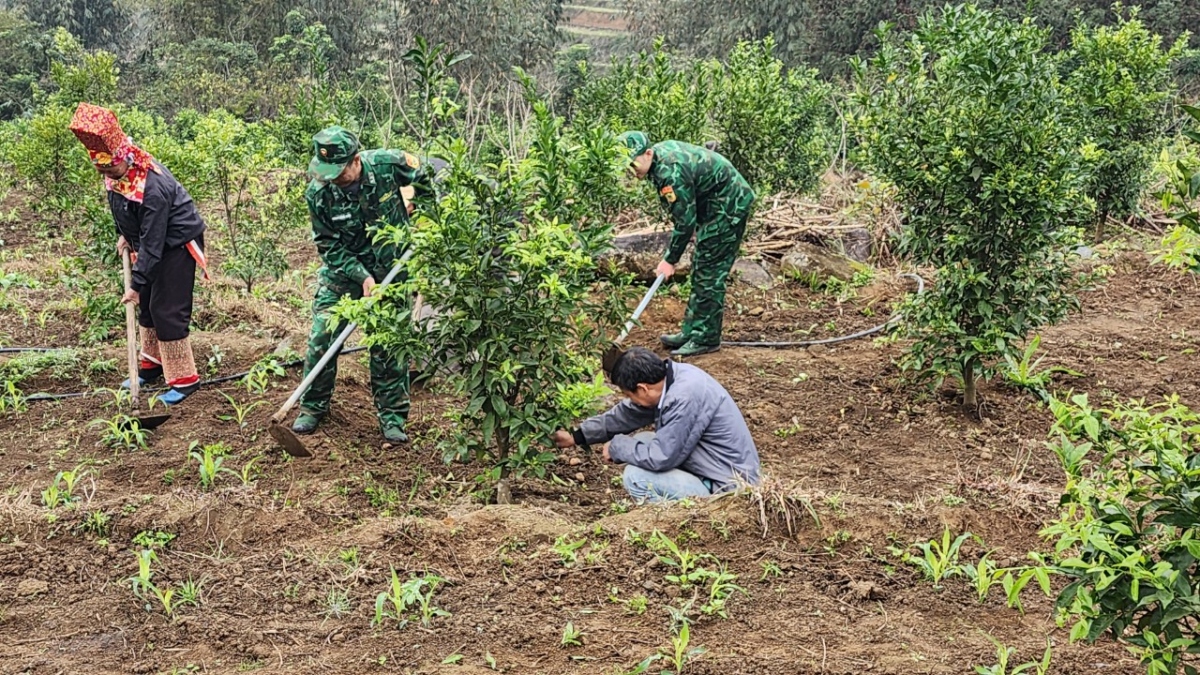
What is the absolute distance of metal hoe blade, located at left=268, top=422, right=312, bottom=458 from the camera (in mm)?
5293

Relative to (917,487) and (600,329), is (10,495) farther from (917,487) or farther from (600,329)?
(917,487)

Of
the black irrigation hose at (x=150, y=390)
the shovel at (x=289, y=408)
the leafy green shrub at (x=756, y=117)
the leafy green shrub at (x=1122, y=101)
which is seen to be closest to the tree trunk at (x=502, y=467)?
the shovel at (x=289, y=408)

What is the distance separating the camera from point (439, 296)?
14.4 ft

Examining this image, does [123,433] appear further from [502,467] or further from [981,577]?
[981,577]

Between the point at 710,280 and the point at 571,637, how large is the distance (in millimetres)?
4436

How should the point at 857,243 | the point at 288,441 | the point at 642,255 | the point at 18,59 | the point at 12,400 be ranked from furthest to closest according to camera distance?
the point at 18,59, the point at 857,243, the point at 642,255, the point at 12,400, the point at 288,441

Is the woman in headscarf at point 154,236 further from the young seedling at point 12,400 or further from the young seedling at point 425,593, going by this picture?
the young seedling at point 425,593

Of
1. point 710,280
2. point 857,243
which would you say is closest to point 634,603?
point 710,280

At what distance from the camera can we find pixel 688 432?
15.2 ft

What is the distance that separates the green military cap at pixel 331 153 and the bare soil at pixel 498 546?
1.47m

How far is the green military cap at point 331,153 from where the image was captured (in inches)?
208

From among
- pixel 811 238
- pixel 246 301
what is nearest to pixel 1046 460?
pixel 811 238

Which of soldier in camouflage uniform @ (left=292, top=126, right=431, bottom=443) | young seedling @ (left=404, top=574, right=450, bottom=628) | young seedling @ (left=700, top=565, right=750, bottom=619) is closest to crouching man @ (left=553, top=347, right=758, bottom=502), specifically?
young seedling @ (left=700, top=565, right=750, bottom=619)

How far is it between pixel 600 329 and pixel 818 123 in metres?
8.12
